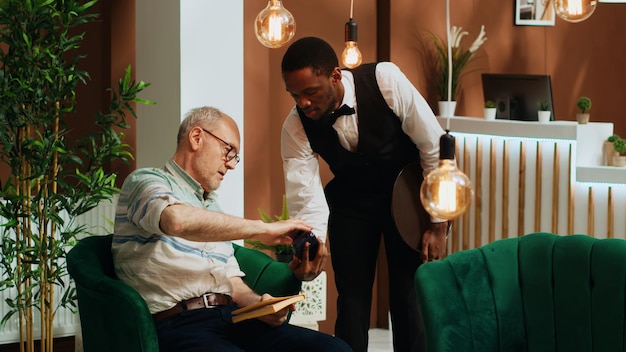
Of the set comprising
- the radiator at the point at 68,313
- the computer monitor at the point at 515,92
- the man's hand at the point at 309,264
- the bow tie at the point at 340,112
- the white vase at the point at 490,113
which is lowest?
the radiator at the point at 68,313

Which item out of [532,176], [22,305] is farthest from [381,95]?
[532,176]

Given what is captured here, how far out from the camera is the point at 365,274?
11.7 feet

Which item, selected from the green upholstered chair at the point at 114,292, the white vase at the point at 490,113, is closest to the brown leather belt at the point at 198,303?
the green upholstered chair at the point at 114,292

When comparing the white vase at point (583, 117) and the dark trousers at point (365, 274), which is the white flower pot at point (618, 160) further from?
the dark trousers at point (365, 274)

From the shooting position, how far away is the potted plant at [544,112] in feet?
19.5

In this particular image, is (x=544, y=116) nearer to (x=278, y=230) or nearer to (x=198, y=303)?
(x=278, y=230)

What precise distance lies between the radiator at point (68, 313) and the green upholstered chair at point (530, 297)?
256cm

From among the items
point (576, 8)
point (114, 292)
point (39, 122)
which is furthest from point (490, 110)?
point (114, 292)

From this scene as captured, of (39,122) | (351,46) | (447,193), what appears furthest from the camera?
(39,122)

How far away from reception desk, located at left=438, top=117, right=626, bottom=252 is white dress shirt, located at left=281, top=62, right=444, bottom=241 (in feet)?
7.70

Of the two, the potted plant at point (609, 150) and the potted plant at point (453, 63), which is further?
the potted plant at point (453, 63)

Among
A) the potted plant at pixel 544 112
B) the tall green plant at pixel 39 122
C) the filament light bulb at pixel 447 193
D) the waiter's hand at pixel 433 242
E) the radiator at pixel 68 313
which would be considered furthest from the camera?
the potted plant at pixel 544 112

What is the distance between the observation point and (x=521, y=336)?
2824 millimetres

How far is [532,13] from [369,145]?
3515 mm
